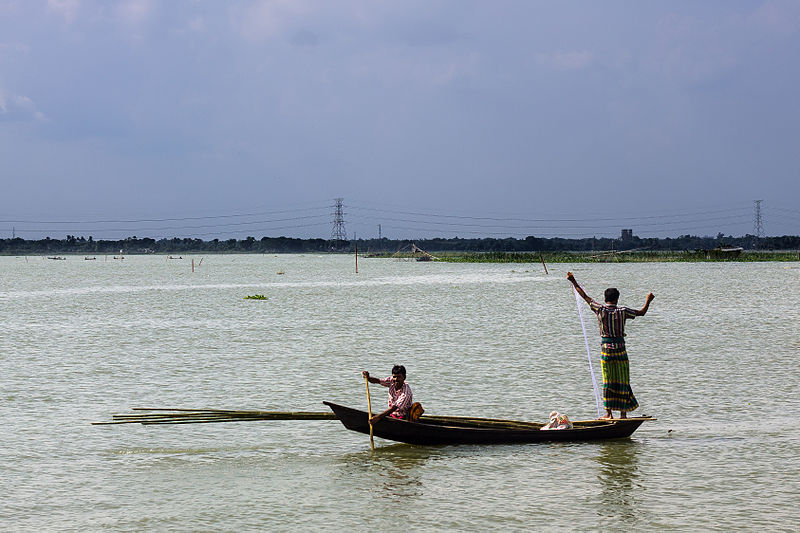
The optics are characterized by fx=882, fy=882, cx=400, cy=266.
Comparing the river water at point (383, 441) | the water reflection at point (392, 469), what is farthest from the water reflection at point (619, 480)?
the water reflection at point (392, 469)

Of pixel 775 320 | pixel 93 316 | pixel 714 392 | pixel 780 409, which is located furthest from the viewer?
pixel 93 316

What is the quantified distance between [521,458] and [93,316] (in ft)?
107

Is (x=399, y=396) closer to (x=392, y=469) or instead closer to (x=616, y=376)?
(x=392, y=469)

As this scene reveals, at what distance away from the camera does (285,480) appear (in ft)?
39.5

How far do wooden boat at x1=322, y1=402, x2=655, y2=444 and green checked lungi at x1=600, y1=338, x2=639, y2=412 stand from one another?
0.33 m

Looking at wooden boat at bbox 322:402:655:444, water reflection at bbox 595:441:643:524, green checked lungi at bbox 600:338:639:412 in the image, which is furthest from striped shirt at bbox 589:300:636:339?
water reflection at bbox 595:441:643:524

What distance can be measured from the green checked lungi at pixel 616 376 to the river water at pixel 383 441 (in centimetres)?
68

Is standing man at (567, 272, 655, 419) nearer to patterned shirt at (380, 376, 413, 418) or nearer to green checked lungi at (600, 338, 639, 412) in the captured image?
green checked lungi at (600, 338, 639, 412)

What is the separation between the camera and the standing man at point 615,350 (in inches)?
517

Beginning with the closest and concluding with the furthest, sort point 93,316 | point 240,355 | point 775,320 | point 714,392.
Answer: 1. point 714,392
2. point 240,355
3. point 775,320
4. point 93,316

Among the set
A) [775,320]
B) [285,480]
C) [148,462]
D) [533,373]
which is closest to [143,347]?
[533,373]

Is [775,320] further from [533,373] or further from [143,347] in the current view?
[143,347]

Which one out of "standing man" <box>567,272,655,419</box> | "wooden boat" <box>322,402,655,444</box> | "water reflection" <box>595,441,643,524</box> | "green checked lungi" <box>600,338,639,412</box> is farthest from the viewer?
"green checked lungi" <box>600,338,639,412</box>

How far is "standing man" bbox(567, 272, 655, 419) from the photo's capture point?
1314 centimetres
